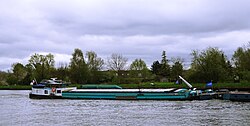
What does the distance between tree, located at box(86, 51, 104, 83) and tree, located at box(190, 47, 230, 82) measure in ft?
96.9

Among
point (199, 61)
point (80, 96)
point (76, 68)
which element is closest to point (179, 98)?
point (80, 96)

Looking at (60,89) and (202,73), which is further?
(202,73)

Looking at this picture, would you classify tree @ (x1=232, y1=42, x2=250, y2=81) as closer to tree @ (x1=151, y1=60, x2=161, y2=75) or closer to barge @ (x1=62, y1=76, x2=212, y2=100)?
barge @ (x1=62, y1=76, x2=212, y2=100)

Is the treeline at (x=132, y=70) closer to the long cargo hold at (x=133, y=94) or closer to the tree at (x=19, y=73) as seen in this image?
the tree at (x=19, y=73)

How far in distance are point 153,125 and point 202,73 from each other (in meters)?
59.8

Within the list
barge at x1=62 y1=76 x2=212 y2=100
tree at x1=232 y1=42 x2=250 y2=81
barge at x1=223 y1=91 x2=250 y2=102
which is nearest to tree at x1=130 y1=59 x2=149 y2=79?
tree at x1=232 y1=42 x2=250 y2=81

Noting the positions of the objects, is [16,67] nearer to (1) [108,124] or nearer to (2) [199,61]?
(2) [199,61]

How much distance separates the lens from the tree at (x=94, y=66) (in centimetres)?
10890

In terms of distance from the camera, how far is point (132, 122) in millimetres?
33094

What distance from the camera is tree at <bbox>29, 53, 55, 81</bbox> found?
115562mm

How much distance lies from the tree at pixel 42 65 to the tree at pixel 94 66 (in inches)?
553

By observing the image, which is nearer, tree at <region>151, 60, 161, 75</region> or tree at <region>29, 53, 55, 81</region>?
tree at <region>29, 53, 55, 81</region>

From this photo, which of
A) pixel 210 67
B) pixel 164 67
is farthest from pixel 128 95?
pixel 164 67

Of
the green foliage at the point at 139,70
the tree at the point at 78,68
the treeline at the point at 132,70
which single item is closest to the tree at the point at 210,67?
the treeline at the point at 132,70
